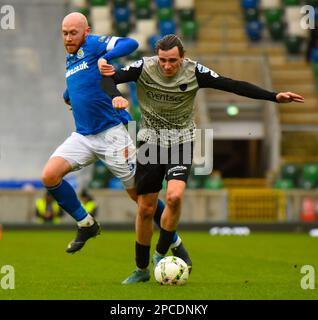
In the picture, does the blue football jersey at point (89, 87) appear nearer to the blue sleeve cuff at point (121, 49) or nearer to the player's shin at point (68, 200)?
the blue sleeve cuff at point (121, 49)

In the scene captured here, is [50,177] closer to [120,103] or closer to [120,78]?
[120,78]

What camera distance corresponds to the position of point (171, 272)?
371 inches

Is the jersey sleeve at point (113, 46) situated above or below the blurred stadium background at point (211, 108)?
above

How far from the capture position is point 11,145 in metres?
27.9

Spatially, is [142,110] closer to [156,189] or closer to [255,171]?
[156,189]

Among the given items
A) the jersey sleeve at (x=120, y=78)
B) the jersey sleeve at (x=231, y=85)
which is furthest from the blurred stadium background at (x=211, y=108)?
the jersey sleeve at (x=120, y=78)

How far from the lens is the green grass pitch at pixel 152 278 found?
8711 millimetres

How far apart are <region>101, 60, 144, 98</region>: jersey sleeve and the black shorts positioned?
0.62 meters

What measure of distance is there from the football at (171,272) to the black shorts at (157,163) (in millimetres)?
645

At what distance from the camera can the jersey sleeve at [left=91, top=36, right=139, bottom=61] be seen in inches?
385

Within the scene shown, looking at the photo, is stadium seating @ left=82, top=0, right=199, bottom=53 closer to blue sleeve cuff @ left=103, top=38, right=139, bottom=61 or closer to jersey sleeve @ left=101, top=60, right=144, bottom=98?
blue sleeve cuff @ left=103, top=38, right=139, bottom=61

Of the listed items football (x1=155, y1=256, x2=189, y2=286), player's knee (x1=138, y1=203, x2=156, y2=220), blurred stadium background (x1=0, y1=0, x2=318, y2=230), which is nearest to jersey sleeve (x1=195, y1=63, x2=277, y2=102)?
player's knee (x1=138, y1=203, x2=156, y2=220)

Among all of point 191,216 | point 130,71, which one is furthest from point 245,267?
point 191,216

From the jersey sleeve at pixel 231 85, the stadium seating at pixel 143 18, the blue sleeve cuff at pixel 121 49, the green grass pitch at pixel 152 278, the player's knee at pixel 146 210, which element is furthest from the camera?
the stadium seating at pixel 143 18
